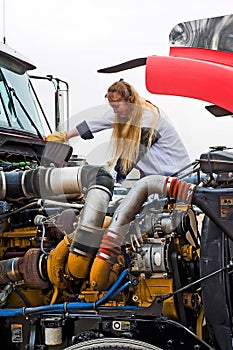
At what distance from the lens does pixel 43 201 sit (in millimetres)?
4406

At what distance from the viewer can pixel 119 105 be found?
13.2 ft

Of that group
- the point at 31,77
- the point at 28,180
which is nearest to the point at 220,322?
the point at 28,180

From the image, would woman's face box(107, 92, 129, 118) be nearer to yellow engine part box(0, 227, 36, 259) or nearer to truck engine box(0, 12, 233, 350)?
truck engine box(0, 12, 233, 350)

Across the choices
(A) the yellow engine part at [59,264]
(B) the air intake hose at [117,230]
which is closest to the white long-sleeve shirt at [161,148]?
(B) the air intake hose at [117,230]

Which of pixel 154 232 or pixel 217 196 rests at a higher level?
pixel 217 196

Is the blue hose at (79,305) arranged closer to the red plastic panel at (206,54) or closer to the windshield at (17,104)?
the red plastic panel at (206,54)

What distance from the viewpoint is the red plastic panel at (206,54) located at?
119 inches

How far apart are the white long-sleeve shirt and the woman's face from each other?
39 mm

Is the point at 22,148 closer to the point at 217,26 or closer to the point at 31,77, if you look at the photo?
the point at 31,77

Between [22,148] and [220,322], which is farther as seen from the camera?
[22,148]

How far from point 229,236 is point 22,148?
2149 millimetres

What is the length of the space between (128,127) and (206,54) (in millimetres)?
1064

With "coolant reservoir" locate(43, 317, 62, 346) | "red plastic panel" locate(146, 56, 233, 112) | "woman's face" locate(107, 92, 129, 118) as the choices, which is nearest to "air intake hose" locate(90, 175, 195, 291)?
"coolant reservoir" locate(43, 317, 62, 346)

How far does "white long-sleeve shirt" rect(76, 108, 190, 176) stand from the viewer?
4.03 metres
